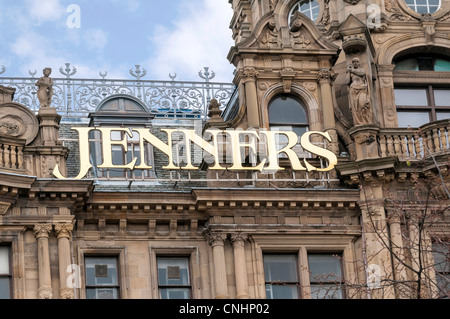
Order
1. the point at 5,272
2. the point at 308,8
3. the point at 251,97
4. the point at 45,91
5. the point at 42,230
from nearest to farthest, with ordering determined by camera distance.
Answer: the point at 5,272 < the point at 42,230 < the point at 45,91 < the point at 251,97 < the point at 308,8

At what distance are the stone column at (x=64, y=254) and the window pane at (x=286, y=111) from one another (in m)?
7.44

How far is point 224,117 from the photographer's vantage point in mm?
57125

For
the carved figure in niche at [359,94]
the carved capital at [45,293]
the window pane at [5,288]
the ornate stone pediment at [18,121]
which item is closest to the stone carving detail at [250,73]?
the carved figure in niche at [359,94]

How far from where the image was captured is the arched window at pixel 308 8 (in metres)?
56.6

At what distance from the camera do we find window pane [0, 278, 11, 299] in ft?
160

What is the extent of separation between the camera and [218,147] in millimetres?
52094

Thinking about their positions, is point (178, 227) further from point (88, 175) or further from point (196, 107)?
point (196, 107)

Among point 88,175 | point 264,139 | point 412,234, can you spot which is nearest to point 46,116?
point 88,175

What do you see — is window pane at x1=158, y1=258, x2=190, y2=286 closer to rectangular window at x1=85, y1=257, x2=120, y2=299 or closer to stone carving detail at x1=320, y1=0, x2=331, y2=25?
rectangular window at x1=85, y1=257, x2=120, y2=299

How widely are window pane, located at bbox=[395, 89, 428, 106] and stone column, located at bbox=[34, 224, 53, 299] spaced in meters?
11.8

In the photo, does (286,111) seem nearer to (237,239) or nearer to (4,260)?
(237,239)

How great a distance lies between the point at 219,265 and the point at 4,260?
581 cm

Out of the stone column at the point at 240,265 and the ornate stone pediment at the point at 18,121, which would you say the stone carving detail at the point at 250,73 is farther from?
the ornate stone pediment at the point at 18,121

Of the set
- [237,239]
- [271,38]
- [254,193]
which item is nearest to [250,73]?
[271,38]
